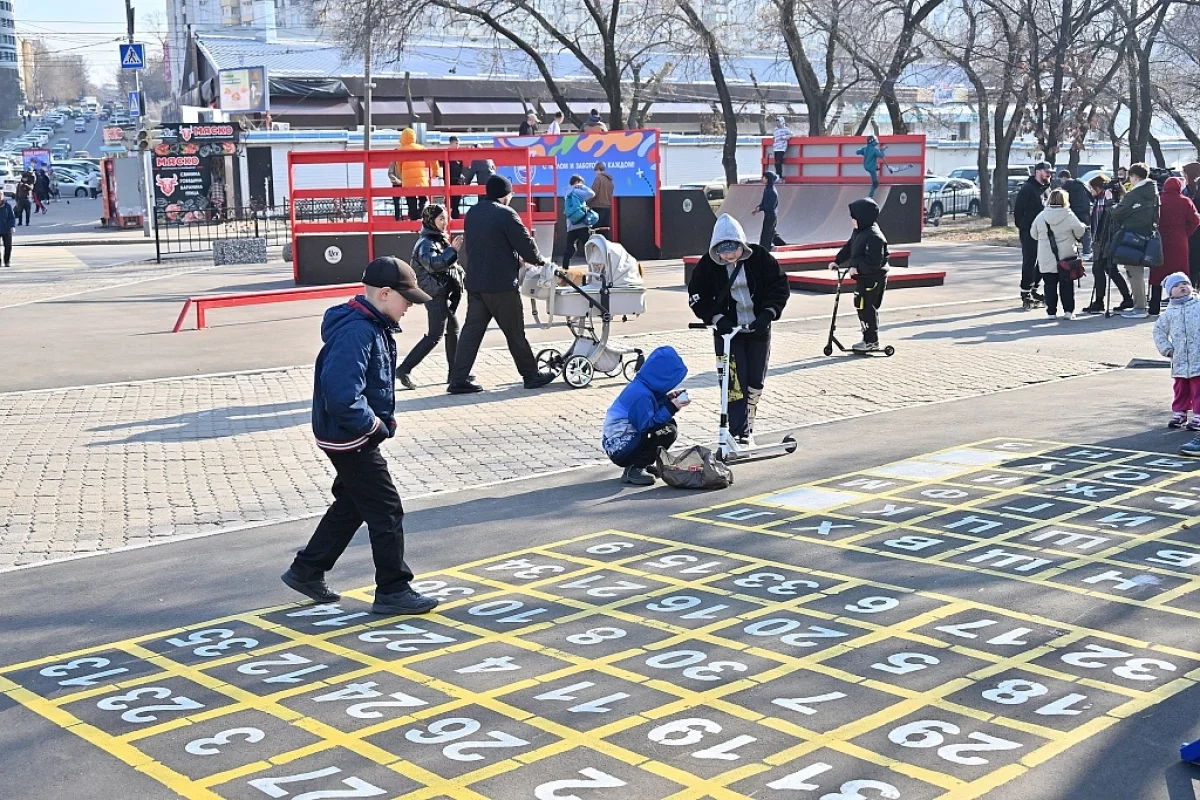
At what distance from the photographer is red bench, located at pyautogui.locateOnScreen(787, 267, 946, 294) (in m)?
22.4

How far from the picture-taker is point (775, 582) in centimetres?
741

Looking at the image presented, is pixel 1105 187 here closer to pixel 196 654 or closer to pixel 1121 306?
pixel 1121 306

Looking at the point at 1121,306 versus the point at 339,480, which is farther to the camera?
the point at 1121,306

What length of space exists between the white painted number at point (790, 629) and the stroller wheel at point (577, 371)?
23.9 feet

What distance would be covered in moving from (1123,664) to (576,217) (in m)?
19.8

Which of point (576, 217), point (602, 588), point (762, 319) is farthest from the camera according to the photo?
point (576, 217)

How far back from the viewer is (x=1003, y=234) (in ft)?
116

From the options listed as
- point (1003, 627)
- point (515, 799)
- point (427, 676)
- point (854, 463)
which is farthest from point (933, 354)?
point (515, 799)

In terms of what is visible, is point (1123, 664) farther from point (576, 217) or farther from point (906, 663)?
point (576, 217)

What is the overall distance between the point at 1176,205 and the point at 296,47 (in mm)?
63698

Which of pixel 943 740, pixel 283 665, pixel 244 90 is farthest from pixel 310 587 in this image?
pixel 244 90


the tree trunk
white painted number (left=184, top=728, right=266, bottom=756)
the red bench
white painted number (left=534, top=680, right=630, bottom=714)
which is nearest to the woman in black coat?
white painted number (left=534, top=680, right=630, bottom=714)

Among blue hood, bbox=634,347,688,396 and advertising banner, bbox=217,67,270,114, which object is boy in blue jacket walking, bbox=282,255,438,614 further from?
advertising banner, bbox=217,67,270,114

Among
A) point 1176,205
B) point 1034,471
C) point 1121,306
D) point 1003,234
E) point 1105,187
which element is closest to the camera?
point 1034,471
